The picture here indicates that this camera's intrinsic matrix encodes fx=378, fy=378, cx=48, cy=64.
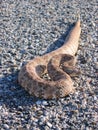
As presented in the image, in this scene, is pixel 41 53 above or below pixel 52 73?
above

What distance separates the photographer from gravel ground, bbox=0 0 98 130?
705 cm

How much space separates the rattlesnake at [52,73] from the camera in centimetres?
770

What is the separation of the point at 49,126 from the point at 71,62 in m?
2.54

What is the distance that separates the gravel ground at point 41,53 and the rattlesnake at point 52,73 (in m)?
0.16

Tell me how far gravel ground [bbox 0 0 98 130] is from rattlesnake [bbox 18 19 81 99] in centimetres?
16

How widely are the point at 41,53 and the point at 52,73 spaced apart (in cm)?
164

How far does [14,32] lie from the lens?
1133 cm

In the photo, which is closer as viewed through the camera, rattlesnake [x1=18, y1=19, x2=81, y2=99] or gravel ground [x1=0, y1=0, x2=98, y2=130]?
gravel ground [x1=0, y1=0, x2=98, y2=130]

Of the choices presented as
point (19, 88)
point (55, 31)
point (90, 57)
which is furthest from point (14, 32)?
point (19, 88)

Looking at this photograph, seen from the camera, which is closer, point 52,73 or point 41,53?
point 52,73

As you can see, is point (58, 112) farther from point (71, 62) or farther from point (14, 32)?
point (14, 32)

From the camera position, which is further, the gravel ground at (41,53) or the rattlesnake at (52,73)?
the rattlesnake at (52,73)

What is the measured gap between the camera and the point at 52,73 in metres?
8.48

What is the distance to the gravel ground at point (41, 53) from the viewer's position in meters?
7.05
